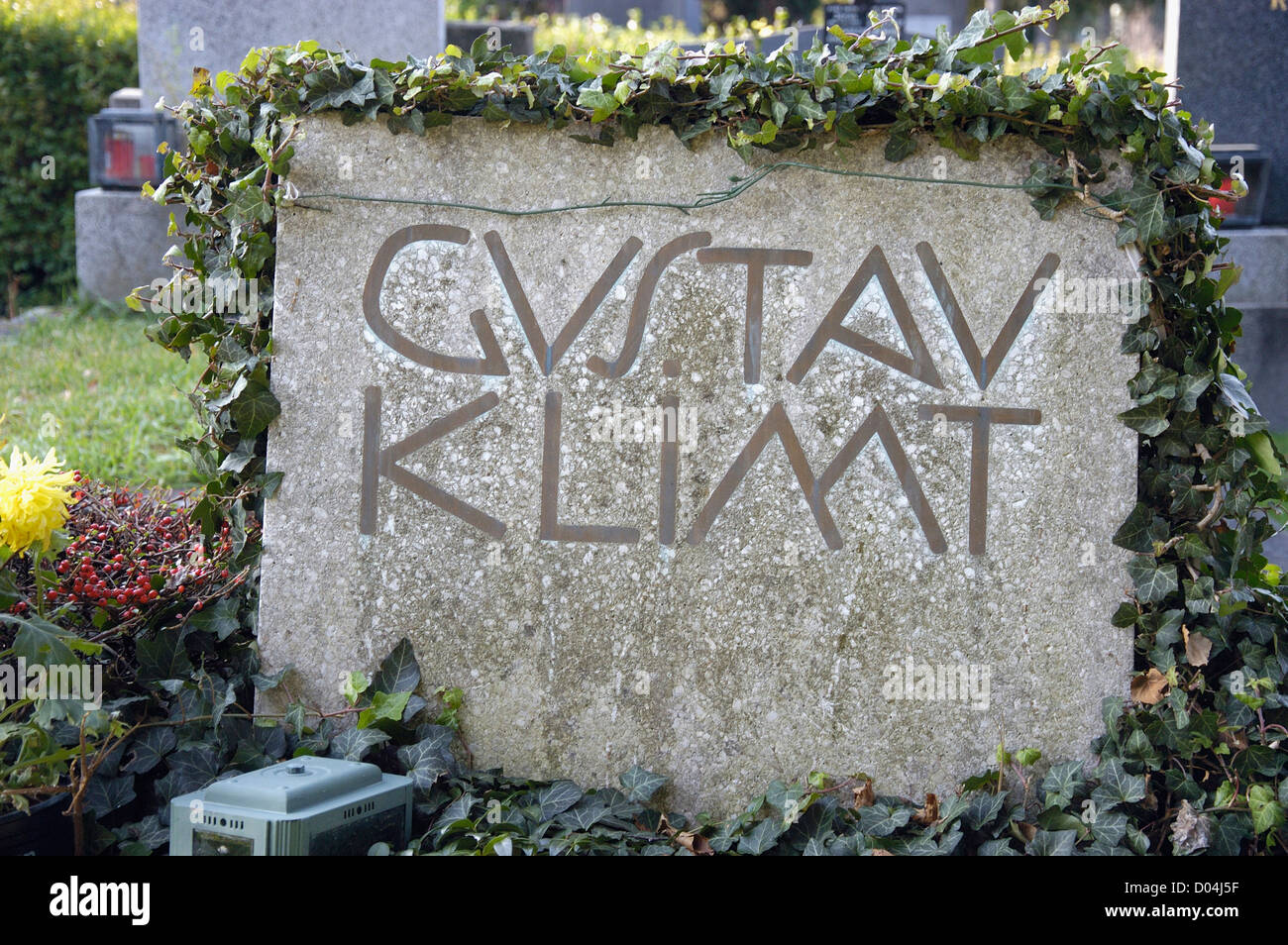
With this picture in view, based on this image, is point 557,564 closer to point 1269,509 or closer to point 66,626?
point 66,626

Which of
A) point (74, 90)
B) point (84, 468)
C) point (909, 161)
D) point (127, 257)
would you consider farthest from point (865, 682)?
point (74, 90)

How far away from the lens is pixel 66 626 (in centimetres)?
278

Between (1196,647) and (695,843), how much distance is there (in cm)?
127

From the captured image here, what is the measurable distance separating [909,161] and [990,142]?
0.20m

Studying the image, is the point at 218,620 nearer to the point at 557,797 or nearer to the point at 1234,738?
the point at 557,797

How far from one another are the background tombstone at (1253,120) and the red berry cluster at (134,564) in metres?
4.93

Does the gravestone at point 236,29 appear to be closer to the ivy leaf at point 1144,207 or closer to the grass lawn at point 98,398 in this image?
the grass lawn at point 98,398

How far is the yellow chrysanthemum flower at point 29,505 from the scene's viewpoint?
7.80 feet

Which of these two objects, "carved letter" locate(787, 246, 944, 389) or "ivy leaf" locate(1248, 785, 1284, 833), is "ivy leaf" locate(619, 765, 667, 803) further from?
"ivy leaf" locate(1248, 785, 1284, 833)

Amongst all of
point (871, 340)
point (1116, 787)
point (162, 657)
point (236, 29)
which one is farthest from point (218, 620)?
point (236, 29)

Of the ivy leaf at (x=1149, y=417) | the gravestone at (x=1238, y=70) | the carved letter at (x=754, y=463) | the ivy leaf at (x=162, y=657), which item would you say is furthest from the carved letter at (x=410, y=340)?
the gravestone at (x=1238, y=70)

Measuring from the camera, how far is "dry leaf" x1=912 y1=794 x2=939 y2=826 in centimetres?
258

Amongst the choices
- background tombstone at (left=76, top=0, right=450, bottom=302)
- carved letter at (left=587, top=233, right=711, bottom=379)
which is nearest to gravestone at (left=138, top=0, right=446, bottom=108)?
background tombstone at (left=76, top=0, right=450, bottom=302)

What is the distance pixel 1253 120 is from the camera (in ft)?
18.8
